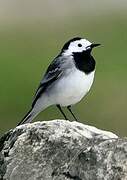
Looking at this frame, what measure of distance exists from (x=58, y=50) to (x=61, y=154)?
56.0 ft

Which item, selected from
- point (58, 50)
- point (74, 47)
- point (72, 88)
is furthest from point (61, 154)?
point (58, 50)

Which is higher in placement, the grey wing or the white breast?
the grey wing

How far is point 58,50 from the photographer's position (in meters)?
23.8

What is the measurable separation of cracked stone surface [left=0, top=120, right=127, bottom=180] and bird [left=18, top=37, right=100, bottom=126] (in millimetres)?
2841

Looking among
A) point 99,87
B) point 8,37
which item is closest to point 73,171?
point 99,87

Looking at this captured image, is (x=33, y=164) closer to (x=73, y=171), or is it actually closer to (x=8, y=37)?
(x=73, y=171)

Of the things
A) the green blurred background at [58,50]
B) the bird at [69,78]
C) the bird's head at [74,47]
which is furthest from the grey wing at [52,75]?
the green blurred background at [58,50]

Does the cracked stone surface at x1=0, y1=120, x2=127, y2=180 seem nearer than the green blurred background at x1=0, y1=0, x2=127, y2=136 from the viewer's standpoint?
Yes

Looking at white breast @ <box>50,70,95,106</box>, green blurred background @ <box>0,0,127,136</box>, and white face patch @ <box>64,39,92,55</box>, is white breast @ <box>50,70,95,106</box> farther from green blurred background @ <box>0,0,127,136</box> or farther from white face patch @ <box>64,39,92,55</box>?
green blurred background @ <box>0,0,127,136</box>

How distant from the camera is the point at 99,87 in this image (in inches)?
794

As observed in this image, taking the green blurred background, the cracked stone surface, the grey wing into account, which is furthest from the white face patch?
the green blurred background

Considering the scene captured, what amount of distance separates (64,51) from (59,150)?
3815mm

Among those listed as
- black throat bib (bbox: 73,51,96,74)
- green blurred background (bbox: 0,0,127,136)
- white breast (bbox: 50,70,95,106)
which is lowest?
white breast (bbox: 50,70,95,106)

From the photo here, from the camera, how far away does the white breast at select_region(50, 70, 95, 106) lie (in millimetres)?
10109
